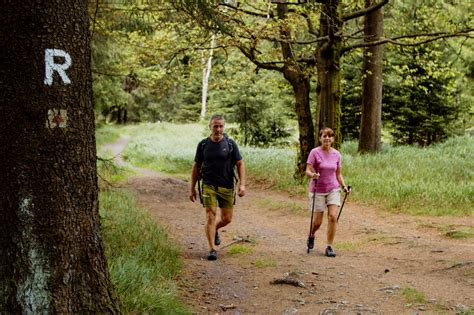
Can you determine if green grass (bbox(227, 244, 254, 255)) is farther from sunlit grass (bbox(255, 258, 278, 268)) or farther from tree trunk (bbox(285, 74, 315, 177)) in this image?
tree trunk (bbox(285, 74, 315, 177))

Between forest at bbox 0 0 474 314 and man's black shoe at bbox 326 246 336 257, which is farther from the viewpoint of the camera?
man's black shoe at bbox 326 246 336 257

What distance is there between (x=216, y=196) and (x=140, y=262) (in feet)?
6.54

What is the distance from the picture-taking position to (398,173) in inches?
555

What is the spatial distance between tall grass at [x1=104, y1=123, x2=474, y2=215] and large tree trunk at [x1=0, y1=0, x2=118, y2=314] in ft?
30.3

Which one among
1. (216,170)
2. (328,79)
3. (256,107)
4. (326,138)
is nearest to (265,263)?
(216,170)

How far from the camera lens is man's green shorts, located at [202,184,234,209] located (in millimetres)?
7547

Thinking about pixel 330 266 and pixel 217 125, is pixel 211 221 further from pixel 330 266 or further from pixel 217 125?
pixel 330 266

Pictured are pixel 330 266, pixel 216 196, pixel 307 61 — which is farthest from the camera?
pixel 307 61

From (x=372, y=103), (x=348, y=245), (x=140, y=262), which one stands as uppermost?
(x=372, y=103)

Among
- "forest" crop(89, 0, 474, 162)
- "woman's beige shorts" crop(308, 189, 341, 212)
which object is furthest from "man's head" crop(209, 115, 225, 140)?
"woman's beige shorts" crop(308, 189, 341, 212)

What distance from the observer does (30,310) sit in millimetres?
3277

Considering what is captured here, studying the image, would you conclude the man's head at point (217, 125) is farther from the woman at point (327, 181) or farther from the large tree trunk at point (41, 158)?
the large tree trunk at point (41, 158)

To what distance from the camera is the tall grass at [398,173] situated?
1139 centimetres

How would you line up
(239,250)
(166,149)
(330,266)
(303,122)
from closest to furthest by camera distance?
1. (330,266)
2. (239,250)
3. (303,122)
4. (166,149)
